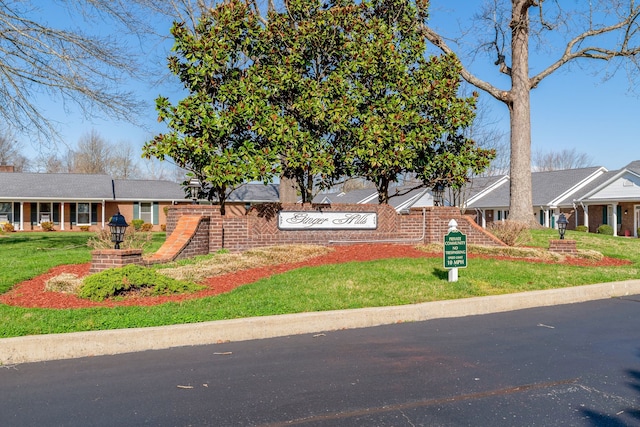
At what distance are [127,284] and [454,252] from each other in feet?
17.0

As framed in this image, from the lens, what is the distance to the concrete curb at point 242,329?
17.1ft

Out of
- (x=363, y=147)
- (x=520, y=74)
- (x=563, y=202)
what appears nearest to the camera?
(x=363, y=147)

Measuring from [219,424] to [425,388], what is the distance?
1755mm

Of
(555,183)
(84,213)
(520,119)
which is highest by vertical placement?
(520,119)

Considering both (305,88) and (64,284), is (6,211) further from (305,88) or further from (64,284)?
(64,284)

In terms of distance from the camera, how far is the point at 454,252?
8312 mm

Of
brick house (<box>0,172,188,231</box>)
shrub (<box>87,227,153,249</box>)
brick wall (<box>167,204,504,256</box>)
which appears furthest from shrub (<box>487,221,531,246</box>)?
brick house (<box>0,172,188,231</box>)

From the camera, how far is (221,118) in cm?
1193


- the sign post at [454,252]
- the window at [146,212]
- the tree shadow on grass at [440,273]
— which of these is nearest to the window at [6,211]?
the window at [146,212]

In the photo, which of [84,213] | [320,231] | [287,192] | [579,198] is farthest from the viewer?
[84,213]

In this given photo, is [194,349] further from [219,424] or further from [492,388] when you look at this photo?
[492,388]

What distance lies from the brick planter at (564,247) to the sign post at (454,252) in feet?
15.7

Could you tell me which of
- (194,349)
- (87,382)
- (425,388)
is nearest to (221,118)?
(194,349)

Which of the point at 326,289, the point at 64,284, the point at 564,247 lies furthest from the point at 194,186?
the point at 564,247
